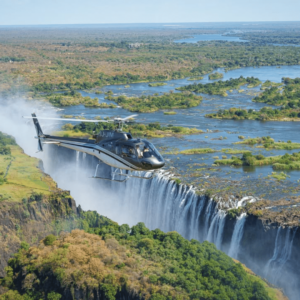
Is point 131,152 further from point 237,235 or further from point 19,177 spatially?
point 19,177

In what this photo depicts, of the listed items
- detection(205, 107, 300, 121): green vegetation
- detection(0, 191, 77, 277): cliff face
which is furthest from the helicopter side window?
detection(205, 107, 300, 121): green vegetation

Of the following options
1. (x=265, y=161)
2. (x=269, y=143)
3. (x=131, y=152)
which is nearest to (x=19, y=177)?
(x=131, y=152)

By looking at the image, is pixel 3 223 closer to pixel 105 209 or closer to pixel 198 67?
pixel 105 209

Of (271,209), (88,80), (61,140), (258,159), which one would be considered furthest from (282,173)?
(88,80)

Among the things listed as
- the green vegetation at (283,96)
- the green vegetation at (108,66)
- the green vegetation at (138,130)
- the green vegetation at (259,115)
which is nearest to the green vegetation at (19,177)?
the green vegetation at (138,130)

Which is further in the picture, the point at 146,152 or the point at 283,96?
the point at 283,96

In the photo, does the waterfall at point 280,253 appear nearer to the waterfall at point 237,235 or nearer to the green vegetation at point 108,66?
the waterfall at point 237,235
